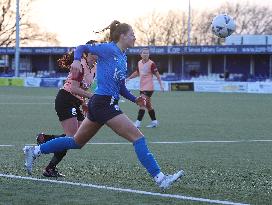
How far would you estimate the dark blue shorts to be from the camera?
9148 mm

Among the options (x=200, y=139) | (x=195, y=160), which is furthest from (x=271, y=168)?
(x=200, y=139)

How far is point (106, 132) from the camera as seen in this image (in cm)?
1853

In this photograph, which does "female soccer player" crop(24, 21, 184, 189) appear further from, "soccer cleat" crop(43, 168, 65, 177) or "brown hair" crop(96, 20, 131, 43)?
"soccer cleat" crop(43, 168, 65, 177)

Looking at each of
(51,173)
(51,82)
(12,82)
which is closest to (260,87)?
(51,82)

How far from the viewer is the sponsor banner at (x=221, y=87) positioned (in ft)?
175

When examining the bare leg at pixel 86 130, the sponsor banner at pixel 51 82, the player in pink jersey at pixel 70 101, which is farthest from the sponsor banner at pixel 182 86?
the bare leg at pixel 86 130

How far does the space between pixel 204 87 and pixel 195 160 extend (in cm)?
4320

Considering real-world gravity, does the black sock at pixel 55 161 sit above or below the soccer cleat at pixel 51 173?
above

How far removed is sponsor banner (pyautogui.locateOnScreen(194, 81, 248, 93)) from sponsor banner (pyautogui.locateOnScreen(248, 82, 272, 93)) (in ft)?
1.32

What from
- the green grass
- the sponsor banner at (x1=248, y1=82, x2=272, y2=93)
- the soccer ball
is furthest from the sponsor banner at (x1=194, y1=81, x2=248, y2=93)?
the soccer ball

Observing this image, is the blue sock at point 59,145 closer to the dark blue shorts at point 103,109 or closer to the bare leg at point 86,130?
the bare leg at point 86,130

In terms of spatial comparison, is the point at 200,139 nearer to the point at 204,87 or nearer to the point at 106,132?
the point at 106,132

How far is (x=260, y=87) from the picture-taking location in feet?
172

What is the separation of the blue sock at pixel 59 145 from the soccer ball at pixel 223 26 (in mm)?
7954
